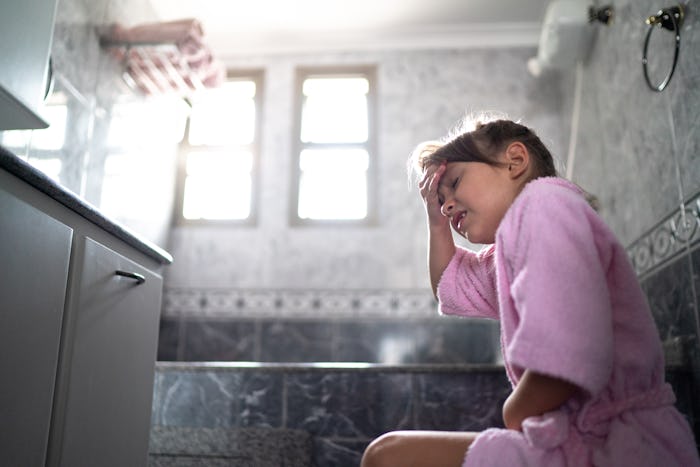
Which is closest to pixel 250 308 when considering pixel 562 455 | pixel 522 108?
pixel 522 108

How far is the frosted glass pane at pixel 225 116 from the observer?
11.2 feet

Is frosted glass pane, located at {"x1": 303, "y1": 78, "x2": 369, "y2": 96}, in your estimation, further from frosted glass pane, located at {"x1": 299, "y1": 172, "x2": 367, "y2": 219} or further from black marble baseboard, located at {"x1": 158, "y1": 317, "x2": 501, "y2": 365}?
black marble baseboard, located at {"x1": 158, "y1": 317, "x2": 501, "y2": 365}

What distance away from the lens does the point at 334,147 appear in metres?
3.35

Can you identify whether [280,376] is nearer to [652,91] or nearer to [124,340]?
Answer: [124,340]

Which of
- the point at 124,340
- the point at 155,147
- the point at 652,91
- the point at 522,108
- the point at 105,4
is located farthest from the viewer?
the point at 522,108

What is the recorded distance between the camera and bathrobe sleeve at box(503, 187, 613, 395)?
2.33ft

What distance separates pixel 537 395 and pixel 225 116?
3.01 m

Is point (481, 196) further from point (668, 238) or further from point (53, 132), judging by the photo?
point (53, 132)

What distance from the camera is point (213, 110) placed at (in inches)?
137

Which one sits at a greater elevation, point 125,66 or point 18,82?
point 125,66

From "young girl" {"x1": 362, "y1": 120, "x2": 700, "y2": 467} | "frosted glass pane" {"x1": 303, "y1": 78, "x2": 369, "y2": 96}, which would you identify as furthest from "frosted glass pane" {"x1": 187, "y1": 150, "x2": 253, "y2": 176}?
"young girl" {"x1": 362, "y1": 120, "x2": 700, "y2": 467}

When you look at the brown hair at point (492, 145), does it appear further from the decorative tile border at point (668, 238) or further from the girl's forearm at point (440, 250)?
the decorative tile border at point (668, 238)

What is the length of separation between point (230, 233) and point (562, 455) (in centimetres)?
269

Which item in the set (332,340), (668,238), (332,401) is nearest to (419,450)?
(332,401)
